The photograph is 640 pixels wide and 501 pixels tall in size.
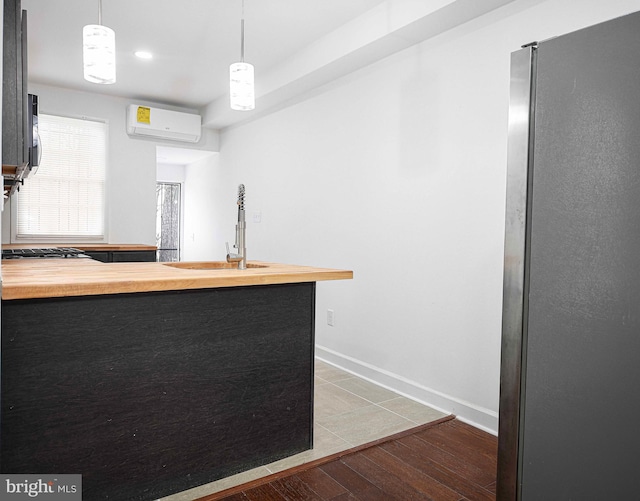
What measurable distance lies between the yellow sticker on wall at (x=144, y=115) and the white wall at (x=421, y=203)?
1.87 meters

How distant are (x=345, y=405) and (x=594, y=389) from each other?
6.18 ft

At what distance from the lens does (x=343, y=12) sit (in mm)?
3119

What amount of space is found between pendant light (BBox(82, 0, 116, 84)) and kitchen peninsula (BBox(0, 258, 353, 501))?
898mm

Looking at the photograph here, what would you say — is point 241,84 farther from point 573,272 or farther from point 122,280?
point 573,272

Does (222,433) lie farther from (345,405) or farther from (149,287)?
(345,405)

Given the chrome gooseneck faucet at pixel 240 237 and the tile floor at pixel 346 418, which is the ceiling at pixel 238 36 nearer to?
the chrome gooseneck faucet at pixel 240 237

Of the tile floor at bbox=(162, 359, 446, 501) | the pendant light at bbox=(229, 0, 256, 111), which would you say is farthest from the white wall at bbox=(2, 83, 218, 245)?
the pendant light at bbox=(229, 0, 256, 111)

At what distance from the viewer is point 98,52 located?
2068 millimetres

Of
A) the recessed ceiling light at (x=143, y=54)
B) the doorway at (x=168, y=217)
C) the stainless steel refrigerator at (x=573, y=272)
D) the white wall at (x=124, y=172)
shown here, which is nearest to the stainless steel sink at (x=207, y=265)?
the stainless steel refrigerator at (x=573, y=272)

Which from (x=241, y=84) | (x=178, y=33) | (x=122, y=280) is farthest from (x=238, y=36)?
(x=122, y=280)

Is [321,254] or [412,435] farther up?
[321,254]

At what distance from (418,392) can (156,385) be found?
1.80 metres

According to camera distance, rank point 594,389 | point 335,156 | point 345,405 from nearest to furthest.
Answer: point 594,389
point 345,405
point 335,156

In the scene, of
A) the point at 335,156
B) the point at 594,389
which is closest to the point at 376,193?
the point at 335,156
